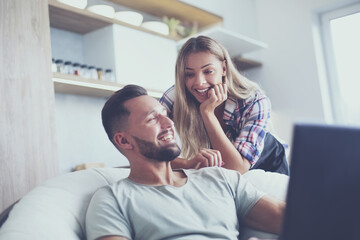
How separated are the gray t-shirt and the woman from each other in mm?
309

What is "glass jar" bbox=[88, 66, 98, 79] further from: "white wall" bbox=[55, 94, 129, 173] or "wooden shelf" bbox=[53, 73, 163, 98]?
"white wall" bbox=[55, 94, 129, 173]

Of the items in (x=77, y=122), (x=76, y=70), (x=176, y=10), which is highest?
(x=176, y=10)

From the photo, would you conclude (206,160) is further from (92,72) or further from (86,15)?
(86,15)

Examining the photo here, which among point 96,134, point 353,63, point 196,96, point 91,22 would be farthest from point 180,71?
point 353,63

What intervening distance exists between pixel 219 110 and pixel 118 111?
2.12 feet

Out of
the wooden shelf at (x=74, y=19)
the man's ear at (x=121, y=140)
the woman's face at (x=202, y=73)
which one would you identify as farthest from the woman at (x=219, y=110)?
the wooden shelf at (x=74, y=19)

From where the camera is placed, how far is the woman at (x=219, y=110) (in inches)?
Result: 66.7

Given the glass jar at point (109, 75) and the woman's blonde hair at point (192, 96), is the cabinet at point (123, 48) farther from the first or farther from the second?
the woman's blonde hair at point (192, 96)

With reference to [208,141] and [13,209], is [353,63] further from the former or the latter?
[13,209]

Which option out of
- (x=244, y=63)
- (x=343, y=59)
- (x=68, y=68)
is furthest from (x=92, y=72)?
(x=343, y=59)

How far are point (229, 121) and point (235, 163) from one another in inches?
10.4

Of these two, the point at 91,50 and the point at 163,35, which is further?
the point at 163,35

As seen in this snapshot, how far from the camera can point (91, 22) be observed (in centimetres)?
278

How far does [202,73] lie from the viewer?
1.73 m
